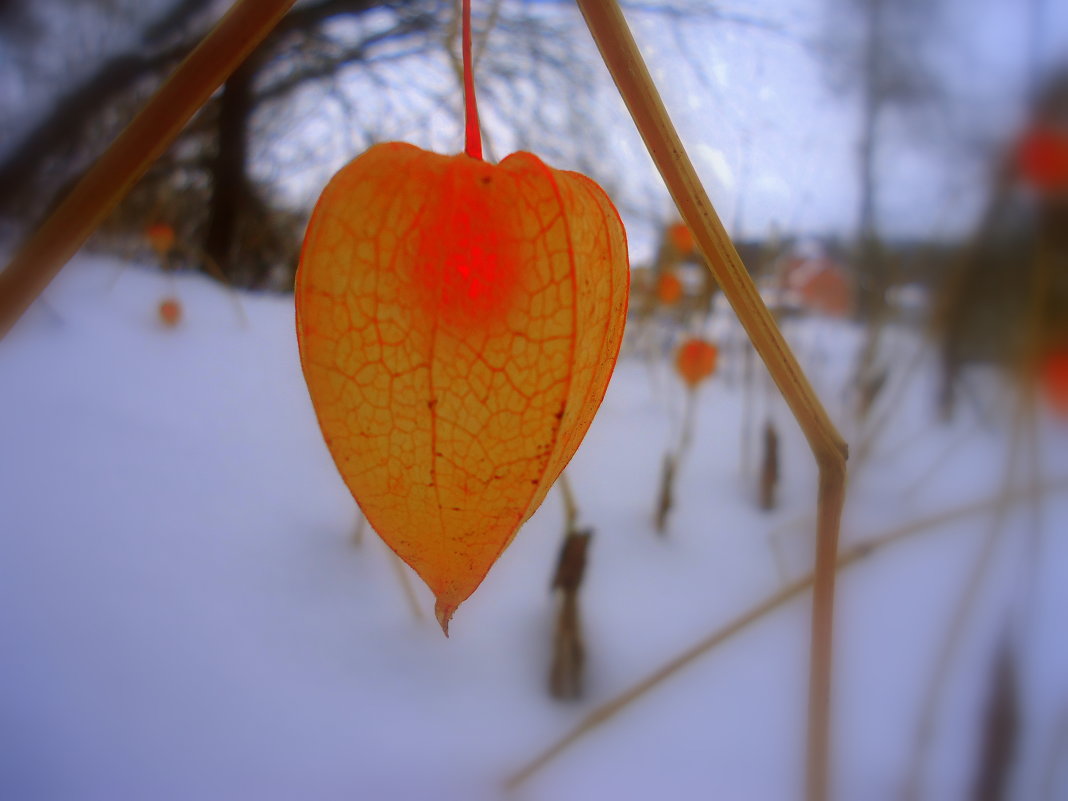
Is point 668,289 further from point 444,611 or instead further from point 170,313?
point 444,611

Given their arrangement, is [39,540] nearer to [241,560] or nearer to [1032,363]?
[241,560]

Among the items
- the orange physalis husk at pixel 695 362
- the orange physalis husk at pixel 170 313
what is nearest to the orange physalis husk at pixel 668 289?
the orange physalis husk at pixel 695 362

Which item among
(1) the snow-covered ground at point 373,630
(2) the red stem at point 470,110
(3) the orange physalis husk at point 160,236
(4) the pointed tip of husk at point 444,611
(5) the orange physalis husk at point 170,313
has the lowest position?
(1) the snow-covered ground at point 373,630

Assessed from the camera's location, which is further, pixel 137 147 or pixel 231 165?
pixel 231 165

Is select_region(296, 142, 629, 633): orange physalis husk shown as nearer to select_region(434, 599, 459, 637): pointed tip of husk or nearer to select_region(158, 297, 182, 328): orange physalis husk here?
select_region(434, 599, 459, 637): pointed tip of husk

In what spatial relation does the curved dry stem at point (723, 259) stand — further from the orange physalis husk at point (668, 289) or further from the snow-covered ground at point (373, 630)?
the orange physalis husk at point (668, 289)

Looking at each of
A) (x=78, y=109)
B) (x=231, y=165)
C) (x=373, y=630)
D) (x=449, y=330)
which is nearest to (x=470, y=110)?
(x=449, y=330)
